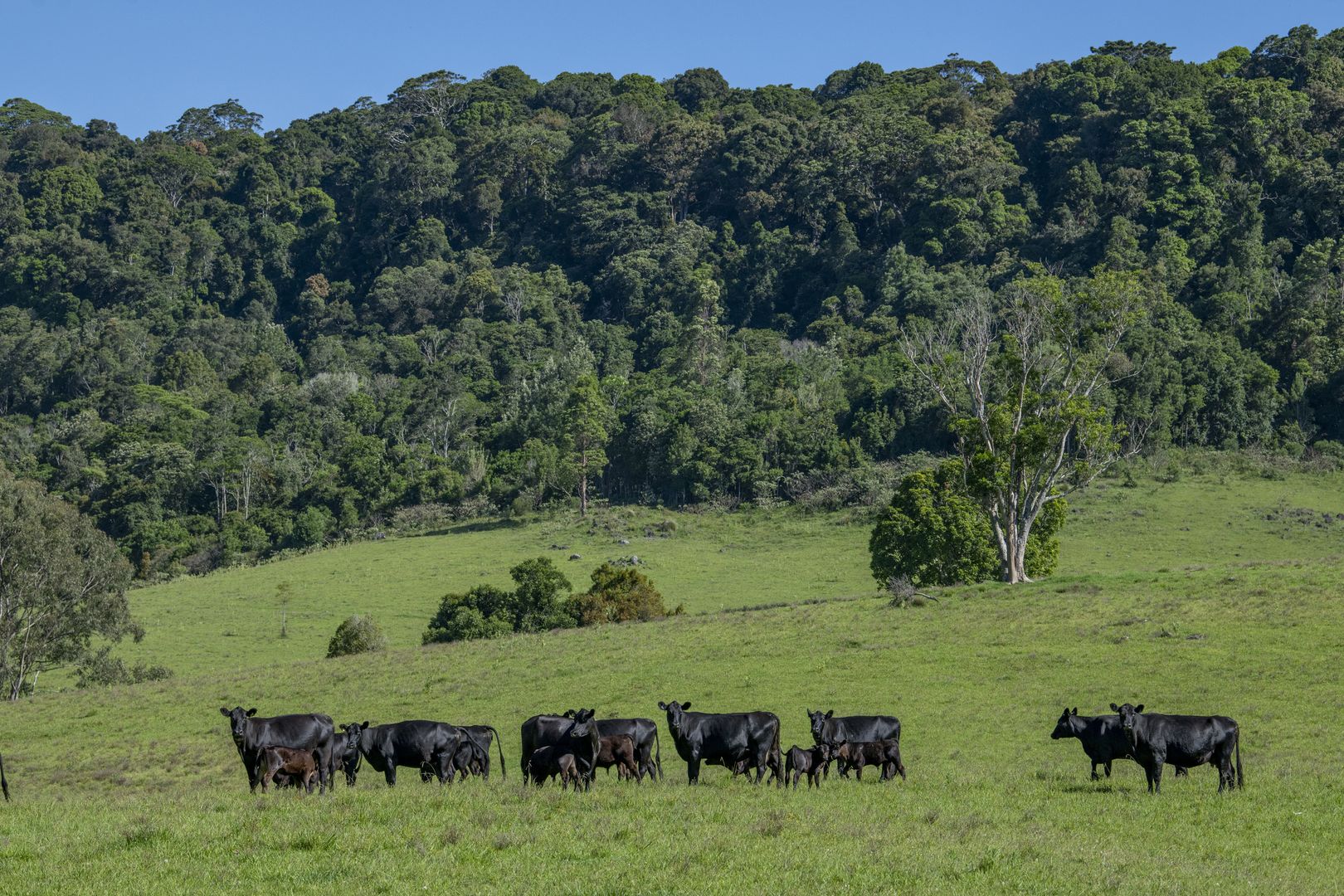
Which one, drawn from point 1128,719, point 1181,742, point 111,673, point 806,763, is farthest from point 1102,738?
point 111,673

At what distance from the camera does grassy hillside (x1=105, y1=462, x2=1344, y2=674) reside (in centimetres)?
6625

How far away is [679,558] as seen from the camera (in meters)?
80.4

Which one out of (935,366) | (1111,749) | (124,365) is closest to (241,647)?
(935,366)

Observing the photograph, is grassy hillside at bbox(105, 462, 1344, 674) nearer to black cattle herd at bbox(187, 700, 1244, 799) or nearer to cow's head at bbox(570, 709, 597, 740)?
black cattle herd at bbox(187, 700, 1244, 799)

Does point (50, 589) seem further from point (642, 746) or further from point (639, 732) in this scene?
point (642, 746)

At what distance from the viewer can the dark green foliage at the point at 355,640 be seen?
53.1 metres

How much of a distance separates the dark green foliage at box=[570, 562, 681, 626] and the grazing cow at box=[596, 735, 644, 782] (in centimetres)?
3171

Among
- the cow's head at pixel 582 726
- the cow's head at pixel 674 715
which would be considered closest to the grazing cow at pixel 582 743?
the cow's head at pixel 582 726

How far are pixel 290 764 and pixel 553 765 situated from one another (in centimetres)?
402

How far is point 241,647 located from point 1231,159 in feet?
366

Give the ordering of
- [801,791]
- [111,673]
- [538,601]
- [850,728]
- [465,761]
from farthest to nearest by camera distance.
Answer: [538,601]
[111,673]
[850,728]
[465,761]
[801,791]

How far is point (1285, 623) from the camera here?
39.5 meters

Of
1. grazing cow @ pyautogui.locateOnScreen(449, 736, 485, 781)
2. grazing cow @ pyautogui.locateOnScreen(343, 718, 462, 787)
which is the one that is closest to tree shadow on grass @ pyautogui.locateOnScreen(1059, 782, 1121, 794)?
grazing cow @ pyautogui.locateOnScreen(449, 736, 485, 781)

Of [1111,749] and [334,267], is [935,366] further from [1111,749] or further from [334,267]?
A: [334,267]
